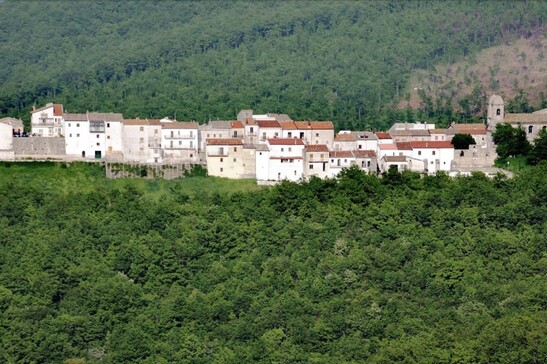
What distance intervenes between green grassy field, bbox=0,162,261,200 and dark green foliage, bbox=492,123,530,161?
14.5 m

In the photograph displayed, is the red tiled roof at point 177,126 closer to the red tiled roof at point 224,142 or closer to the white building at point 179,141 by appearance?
the white building at point 179,141

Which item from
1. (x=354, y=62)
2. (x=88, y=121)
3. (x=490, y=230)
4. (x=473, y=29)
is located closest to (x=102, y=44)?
(x=354, y=62)

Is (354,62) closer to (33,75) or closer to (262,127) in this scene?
(33,75)

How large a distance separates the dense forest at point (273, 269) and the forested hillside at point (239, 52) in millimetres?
16480

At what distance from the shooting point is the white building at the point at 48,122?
273ft

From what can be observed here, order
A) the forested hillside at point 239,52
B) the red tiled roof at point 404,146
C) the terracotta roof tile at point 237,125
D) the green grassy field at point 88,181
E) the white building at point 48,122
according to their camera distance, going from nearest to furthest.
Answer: the green grassy field at point 88,181, the red tiled roof at point 404,146, the terracotta roof tile at point 237,125, the white building at point 48,122, the forested hillside at point 239,52

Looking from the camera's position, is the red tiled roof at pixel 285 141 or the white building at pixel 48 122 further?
the white building at pixel 48 122

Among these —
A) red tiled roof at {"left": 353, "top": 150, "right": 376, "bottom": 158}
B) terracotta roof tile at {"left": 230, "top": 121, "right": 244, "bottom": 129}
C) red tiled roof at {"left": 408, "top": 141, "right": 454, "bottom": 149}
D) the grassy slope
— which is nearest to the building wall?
terracotta roof tile at {"left": 230, "top": 121, "right": 244, "bottom": 129}

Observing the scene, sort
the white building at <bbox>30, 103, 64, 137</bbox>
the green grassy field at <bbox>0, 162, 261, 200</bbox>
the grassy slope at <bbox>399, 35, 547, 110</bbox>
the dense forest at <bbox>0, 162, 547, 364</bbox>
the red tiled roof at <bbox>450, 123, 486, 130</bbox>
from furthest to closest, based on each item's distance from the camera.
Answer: the grassy slope at <bbox>399, 35, 547, 110</bbox>
the red tiled roof at <bbox>450, 123, 486, 130</bbox>
the white building at <bbox>30, 103, 64, 137</bbox>
the green grassy field at <bbox>0, 162, 261, 200</bbox>
the dense forest at <bbox>0, 162, 547, 364</bbox>

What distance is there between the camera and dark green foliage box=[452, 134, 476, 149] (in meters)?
81.4

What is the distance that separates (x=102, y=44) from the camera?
446 feet

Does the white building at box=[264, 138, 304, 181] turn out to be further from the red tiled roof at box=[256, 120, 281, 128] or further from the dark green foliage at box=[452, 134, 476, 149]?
the dark green foliage at box=[452, 134, 476, 149]

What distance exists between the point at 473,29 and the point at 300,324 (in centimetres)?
7067

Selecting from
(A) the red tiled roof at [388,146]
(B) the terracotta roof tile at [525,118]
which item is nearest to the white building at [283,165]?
(A) the red tiled roof at [388,146]
